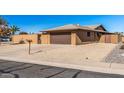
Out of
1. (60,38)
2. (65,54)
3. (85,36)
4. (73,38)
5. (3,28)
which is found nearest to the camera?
(65,54)

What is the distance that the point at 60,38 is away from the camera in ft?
102

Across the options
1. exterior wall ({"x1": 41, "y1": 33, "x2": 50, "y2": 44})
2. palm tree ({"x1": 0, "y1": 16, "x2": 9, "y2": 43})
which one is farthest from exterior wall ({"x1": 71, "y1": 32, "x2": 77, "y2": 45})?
palm tree ({"x1": 0, "y1": 16, "x2": 9, "y2": 43})

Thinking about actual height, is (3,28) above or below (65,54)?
above

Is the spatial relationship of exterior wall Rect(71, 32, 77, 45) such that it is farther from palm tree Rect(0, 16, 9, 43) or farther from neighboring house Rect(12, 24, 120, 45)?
palm tree Rect(0, 16, 9, 43)

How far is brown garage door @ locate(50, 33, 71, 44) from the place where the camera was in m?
29.7

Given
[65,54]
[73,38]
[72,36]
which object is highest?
[72,36]

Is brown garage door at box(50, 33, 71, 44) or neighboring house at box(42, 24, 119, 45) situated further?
brown garage door at box(50, 33, 71, 44)

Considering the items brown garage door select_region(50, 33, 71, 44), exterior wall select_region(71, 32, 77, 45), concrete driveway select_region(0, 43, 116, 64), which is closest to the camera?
concrete driveway select_region(0, 43, 116, 64)

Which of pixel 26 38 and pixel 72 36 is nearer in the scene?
pixel 72 36

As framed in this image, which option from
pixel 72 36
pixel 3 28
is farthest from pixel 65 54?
pixel 3 28

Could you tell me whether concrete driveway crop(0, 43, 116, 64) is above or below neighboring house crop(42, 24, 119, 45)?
below

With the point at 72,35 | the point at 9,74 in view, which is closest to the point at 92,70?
the point at 9,74

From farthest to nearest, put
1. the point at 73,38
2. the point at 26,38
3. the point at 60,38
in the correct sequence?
the point at 26,38 → the point at 60,38 → the point at 73,38

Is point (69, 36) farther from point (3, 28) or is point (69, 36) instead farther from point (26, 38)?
point (3, 28)
